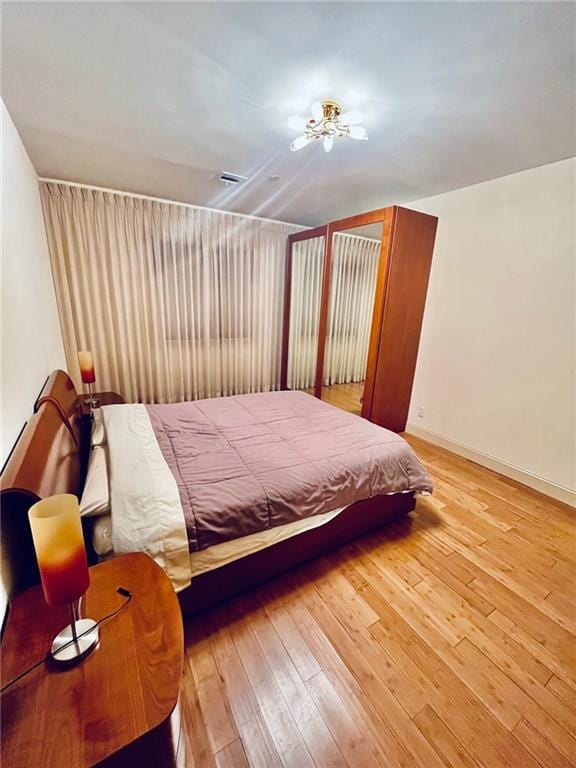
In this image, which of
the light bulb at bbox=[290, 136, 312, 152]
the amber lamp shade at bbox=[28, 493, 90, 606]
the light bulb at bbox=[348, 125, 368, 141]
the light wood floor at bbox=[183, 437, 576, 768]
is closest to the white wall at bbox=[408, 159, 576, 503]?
the light wood floor at bbox=[183, 437, 576, 768]

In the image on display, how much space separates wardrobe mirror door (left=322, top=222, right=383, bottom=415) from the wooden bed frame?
1.65m

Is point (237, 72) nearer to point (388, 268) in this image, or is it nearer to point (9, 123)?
point (9, 123)

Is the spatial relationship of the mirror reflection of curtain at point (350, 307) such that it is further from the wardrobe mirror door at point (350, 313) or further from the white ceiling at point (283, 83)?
the white ceiling at point (283, 83)

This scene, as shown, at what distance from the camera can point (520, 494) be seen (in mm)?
2533

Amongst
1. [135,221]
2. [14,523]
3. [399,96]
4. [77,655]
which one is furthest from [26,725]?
[135,221]

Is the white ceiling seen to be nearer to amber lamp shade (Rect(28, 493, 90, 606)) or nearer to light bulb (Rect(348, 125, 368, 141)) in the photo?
light bulb (Rect(348, 125, 368, 141))

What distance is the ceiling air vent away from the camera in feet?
8.64

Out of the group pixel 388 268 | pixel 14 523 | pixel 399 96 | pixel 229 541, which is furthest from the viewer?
pixel 388 268

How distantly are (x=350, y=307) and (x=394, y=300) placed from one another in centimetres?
66

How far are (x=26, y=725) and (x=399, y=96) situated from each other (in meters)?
2.71

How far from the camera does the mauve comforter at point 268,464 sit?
1.45 m

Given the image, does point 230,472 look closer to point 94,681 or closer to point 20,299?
point 94,681

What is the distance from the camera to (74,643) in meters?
0.80

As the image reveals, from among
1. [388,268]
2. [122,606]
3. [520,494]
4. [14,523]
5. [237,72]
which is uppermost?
[237,72]
